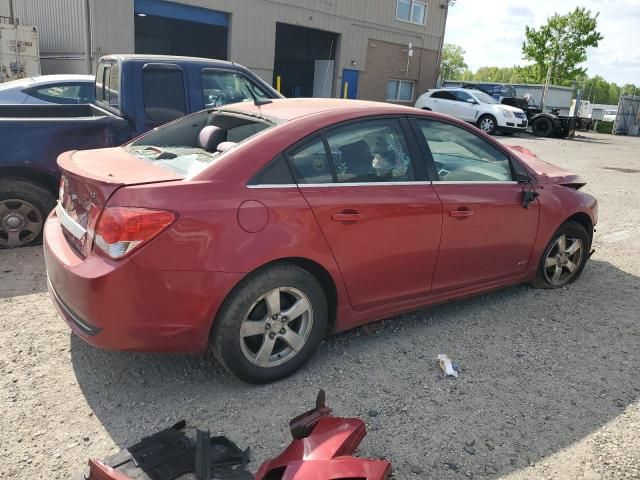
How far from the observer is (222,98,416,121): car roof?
131 inches

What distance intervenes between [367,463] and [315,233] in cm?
129

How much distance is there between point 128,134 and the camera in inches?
209

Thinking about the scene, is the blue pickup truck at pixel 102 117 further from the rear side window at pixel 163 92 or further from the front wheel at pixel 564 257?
the front wheel at pixel 564 257

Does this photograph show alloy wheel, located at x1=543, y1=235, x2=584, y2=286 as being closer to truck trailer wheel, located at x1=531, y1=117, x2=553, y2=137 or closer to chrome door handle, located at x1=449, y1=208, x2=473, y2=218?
chrome door handle, located at x1=449, y1=208, x2=473, y2=218

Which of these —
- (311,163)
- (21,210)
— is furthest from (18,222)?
(311,163)

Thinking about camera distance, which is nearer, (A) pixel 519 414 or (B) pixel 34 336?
(A) pixel 519 414

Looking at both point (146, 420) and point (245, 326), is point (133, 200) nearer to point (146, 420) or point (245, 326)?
point (245, 326)

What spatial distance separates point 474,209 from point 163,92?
3.53 metres

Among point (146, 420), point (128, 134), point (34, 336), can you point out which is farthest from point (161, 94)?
point (146, 420)

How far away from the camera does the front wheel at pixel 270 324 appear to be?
2.85 metres

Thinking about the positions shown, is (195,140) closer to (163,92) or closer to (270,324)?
(270,324)

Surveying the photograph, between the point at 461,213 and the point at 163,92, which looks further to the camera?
the point at 163,92

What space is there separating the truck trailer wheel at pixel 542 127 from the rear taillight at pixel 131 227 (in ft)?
78.6

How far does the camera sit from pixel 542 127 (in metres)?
23.8
